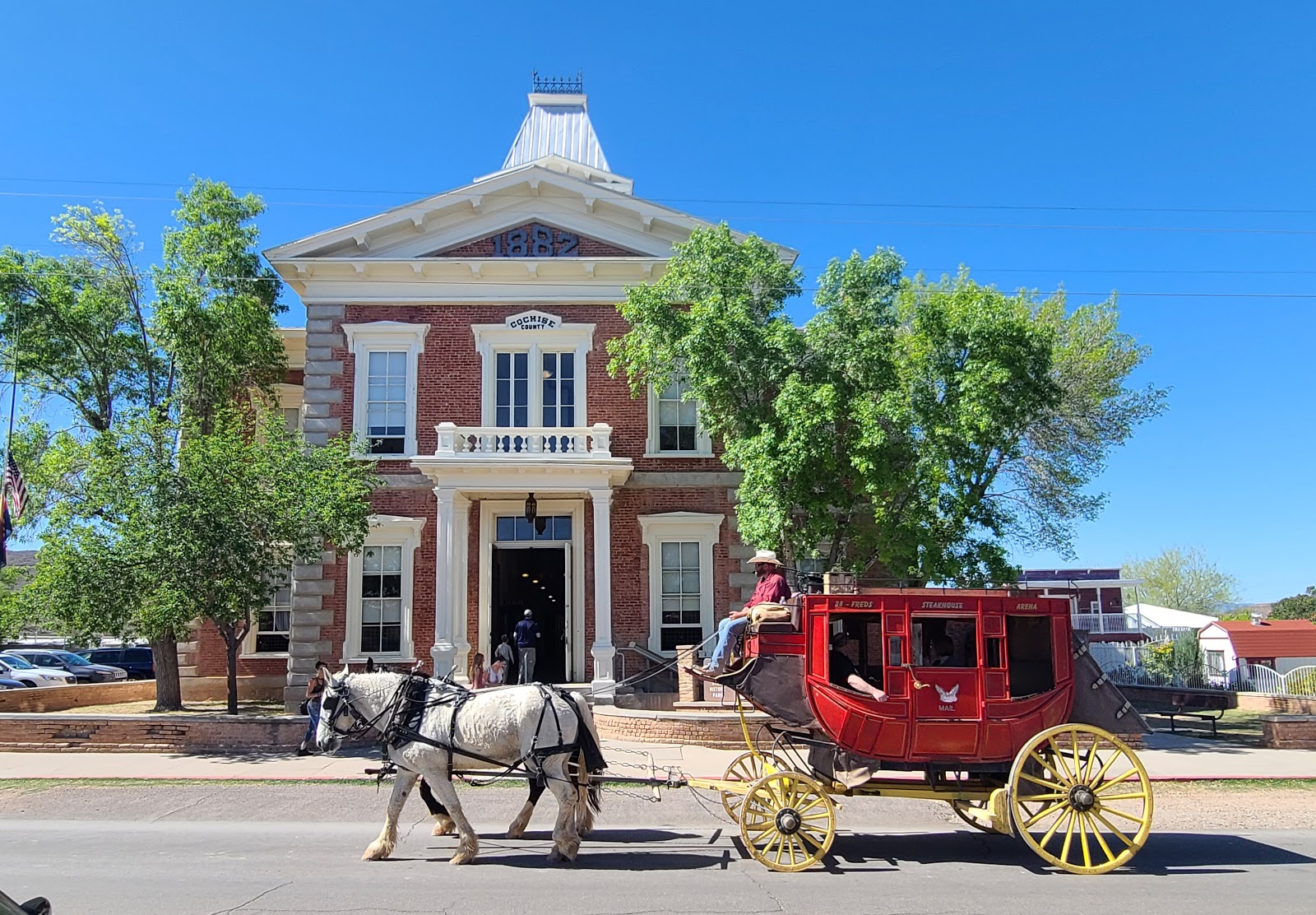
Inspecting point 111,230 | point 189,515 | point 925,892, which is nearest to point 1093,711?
point 925,892

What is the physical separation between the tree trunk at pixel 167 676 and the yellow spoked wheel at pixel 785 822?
1445 cm

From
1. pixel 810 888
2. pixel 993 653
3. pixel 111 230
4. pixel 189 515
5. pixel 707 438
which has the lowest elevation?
pixel 810 888

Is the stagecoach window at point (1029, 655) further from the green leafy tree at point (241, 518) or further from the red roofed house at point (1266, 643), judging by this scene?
the red roofed house at point (1266, 643)

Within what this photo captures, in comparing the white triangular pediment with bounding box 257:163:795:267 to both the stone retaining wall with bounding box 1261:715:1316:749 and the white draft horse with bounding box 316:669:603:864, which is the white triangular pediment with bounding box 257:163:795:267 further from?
the white draft horse with bounding box 316:669:603:864

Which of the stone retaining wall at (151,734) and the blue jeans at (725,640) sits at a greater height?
the blue jeans at (725,640)

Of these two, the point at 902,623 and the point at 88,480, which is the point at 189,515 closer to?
the point at 88,480

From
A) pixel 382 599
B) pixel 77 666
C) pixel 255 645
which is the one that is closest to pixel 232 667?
pixel 382 599

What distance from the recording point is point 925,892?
24.9 feet

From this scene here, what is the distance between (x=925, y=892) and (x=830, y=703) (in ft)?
5.44

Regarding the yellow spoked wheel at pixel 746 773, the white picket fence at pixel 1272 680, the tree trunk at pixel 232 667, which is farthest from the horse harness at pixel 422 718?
the white picket fence at pixel 1272 680

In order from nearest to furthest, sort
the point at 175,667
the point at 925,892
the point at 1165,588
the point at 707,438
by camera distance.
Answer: the point at 925,892
the point at 175,667
the point at 707,438
the point at 1165,588

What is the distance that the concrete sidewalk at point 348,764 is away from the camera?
13.0 meters

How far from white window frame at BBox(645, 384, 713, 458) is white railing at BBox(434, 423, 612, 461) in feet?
3.89

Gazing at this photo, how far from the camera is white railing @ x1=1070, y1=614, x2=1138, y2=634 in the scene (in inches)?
1623
